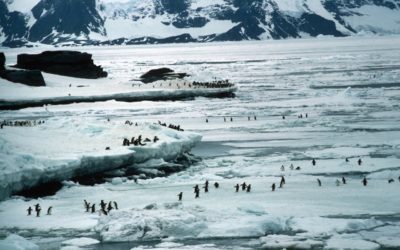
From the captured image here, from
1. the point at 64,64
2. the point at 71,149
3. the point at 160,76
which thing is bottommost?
the point at 71,149

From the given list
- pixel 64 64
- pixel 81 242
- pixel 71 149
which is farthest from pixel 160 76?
pixel 81 242

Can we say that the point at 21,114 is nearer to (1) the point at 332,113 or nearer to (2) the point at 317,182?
(1) the point at 332,113

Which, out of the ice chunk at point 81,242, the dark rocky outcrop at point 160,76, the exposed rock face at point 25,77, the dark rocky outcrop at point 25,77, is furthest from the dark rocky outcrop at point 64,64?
the ice chunk at point 81,242

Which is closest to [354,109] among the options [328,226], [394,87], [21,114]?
[394,87]

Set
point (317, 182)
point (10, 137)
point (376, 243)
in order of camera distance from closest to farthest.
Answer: point (376, 243) → point (317, 182) → point (10, 137)

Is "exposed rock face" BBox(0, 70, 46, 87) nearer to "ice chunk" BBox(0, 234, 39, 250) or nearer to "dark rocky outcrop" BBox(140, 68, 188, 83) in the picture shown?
"dark rocky outcrop" BBox(140, 68, 188, 83)

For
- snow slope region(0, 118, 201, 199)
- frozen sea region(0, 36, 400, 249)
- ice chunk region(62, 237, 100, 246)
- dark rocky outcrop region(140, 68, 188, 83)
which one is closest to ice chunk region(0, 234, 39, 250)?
frozen sea region(0, 36, 400, 249)

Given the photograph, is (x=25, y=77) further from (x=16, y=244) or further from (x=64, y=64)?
(x=16, y=244)

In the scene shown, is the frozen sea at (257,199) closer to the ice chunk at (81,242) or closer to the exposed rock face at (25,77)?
the ice chunk at (81,242)
